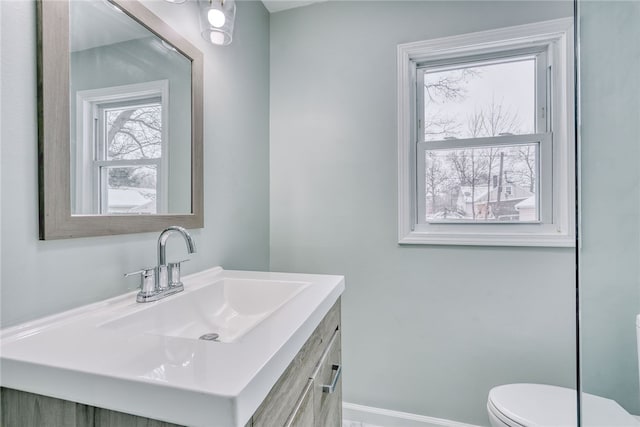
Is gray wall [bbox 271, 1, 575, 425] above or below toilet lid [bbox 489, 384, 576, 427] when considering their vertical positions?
above

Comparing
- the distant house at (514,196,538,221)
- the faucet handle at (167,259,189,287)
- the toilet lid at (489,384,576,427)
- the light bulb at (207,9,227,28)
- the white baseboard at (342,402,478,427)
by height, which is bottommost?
the white baseboard at (342,402,478,427)

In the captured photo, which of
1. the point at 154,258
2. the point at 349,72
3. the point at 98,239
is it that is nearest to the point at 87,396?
the point at 98,239

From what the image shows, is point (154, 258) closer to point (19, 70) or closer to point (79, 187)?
point (79, 187)

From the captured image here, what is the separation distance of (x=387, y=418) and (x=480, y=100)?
5.69ft

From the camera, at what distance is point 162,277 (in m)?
0.90

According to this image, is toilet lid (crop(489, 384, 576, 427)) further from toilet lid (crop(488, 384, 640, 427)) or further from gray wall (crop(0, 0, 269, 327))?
gray wall (crop(0, 0, 269, 327))

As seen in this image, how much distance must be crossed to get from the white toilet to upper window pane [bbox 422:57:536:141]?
997 mm

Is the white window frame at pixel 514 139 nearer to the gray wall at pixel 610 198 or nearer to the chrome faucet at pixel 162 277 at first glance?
the gray wall at pixel 610 198

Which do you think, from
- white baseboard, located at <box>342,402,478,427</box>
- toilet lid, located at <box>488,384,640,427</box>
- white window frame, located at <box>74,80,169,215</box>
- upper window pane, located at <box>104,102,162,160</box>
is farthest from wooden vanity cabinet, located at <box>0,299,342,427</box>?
white baseboard, located at <box>342,402,478,427</box>

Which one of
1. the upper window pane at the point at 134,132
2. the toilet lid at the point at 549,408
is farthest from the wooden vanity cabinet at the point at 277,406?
the toilet lid at the point at 549,408

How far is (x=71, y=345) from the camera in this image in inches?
22.5

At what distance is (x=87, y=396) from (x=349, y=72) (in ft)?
5.55

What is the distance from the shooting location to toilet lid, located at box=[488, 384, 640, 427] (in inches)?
39.4

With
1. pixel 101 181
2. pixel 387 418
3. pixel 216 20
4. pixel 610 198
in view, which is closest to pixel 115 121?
pixel 101 181
